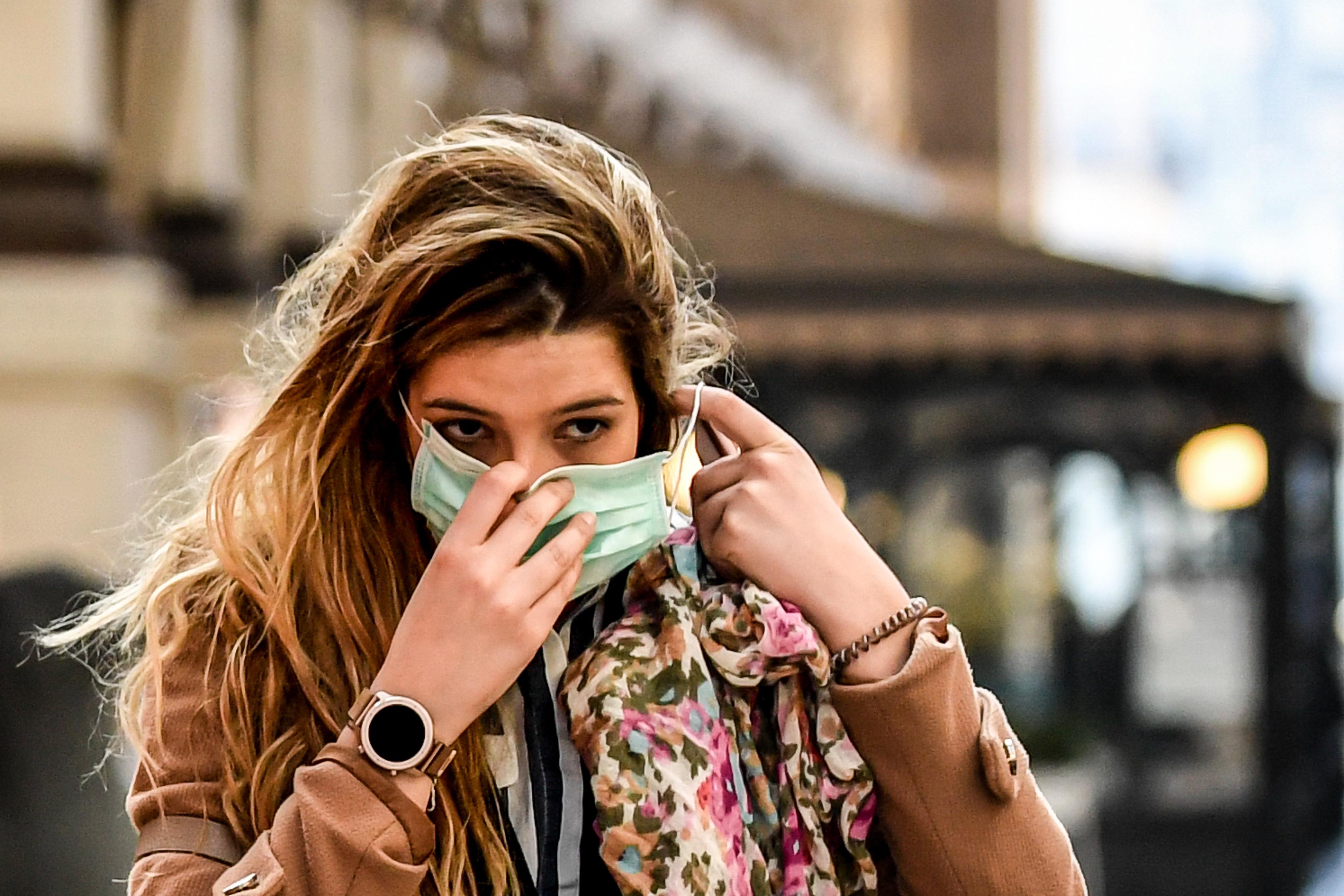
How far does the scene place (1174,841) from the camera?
10.3m

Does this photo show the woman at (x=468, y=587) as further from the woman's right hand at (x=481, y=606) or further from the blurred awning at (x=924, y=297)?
the blurred awning at (x=924, y=297)

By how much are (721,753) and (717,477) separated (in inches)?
11.6

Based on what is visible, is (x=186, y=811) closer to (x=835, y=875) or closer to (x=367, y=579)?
(x=367, y=579)

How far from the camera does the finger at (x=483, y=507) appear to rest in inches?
69.9

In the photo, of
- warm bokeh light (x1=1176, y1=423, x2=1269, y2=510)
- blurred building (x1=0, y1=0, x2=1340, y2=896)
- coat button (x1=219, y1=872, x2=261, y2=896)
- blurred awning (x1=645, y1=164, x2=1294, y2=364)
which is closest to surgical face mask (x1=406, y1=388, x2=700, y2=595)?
coat button (x1=219, y1=872, x2=261, y2=896)

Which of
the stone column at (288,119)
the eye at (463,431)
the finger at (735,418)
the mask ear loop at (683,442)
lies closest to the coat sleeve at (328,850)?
the eye at (463,431)

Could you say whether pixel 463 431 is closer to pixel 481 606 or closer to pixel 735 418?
pixel 481 606

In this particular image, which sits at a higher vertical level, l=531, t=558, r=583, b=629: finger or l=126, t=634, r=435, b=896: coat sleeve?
l=531, t=558, r=583, b=629: finger

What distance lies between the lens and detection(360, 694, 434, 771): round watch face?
1713 mm

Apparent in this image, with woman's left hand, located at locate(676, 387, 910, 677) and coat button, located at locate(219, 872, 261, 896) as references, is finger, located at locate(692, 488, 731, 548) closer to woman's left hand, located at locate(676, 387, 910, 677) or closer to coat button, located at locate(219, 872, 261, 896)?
woman's left hand, located at locate(676, 387, 910, 677)

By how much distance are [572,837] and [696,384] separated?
0.55 m

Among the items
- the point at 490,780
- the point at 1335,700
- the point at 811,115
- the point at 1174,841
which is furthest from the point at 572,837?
the point at 811,115

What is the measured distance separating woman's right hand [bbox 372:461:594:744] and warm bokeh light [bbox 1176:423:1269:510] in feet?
28.5

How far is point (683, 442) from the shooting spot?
2025 mm
